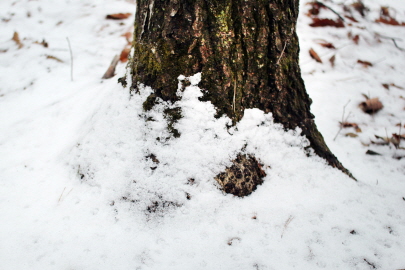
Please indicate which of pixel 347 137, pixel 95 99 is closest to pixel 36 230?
pixel 95 99

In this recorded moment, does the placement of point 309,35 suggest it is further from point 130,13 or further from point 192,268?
point 192,268

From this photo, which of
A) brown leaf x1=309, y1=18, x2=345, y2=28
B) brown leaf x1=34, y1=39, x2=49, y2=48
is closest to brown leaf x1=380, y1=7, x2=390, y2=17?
brown leaf x1=309, y1=18, x2=345, y2=28

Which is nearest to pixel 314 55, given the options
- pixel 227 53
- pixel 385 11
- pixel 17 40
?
pixel 385 11

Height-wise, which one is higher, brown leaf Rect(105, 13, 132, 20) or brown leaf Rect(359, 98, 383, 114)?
brown leaf Rect(105, 13, 132, 20)

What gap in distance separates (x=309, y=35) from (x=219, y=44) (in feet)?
7.92

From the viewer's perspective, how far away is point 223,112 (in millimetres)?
1257

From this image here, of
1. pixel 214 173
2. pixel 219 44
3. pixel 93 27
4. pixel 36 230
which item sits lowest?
pixel 36 230

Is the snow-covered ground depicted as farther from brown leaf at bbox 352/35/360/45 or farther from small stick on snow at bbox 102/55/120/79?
brown leaf at bbox 352/35/360/45

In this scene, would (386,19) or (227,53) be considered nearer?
(227,53)

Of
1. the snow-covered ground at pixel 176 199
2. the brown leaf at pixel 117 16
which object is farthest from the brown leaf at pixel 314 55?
the brown leaf at pixel 117 16

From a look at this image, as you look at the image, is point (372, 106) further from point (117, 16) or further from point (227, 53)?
point (117, 16)

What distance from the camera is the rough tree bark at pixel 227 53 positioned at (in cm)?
115

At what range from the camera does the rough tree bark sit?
115 centimetres

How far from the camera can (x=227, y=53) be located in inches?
46.9
